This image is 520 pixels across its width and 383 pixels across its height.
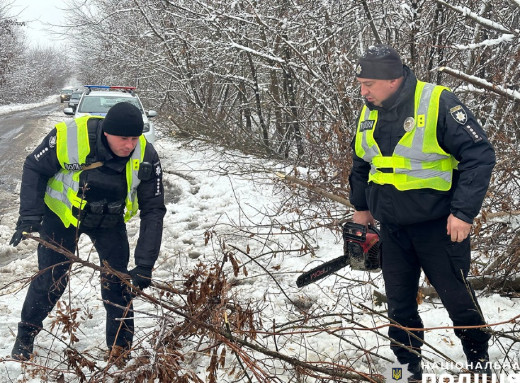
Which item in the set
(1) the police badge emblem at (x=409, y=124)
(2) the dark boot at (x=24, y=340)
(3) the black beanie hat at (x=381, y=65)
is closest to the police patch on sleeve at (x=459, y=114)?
(1) the police badge emblem at (x=409, y=124)

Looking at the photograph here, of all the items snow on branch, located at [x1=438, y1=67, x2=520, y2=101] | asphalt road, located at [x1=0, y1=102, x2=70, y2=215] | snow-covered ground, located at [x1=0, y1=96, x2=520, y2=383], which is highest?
snow on branch, located at [x1=438, y1=67, x2=520, y2=101]

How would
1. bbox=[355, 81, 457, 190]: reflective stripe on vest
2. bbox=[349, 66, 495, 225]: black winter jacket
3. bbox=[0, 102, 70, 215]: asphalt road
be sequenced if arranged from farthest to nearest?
bbox=[0, 102, 70, 215]: asphalt road → bbox=[355, 81, 457, 190]: reflective stripe on vest → bbox=[349, 66, 495, 225]: black winter jacket

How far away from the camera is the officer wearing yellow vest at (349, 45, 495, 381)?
241 centimetres

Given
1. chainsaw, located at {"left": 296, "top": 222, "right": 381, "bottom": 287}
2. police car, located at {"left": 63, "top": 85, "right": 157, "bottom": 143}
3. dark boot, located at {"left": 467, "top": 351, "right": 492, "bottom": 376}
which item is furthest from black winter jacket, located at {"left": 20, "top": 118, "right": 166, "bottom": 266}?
police car, located at {"left": 63, "top": 85, "right": 157, "bottom": 143}

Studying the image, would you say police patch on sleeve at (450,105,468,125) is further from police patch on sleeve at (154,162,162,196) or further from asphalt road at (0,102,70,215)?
asphalt road at (0,102,70,215)

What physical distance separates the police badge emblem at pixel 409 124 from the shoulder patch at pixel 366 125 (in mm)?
221

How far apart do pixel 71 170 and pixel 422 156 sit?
222 centimetres

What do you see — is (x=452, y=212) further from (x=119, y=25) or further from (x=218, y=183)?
(x=119, y=25)

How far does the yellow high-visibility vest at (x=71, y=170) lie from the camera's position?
10.2 feet

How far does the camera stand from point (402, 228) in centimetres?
270

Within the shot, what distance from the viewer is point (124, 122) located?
9.70 feet

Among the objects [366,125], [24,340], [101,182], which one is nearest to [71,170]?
[101,182]

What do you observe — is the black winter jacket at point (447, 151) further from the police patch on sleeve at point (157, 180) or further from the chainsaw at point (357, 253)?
the police patch on sleeve at point (157, 180)

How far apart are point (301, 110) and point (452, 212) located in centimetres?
654
